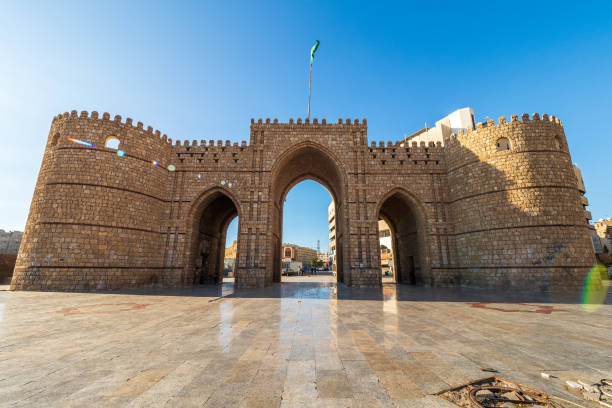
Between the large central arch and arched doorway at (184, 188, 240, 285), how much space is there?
3868mm

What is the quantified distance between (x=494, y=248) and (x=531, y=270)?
82.3 inches

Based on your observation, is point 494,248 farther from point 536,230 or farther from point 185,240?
point 185,240

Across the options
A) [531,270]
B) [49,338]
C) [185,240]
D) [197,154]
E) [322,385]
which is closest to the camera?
[322,385]

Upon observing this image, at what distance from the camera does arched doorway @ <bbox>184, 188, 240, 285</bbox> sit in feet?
64.4

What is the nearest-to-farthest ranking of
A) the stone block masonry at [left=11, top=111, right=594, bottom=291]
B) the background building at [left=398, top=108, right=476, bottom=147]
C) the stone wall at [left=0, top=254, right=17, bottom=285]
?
1. the stone block masonry at [left=11, top=111, right=594, bottom=291]
2. the stone wall at [left=0, top=254, right=17, bottom=285]
3. the background building at [left=398, top=108, right=476, bottom=147]

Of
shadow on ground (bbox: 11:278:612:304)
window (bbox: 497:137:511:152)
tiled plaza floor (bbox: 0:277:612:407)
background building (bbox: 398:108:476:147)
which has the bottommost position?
shadow on ground (bbox: 11:278:612:304)

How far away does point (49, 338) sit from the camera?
523 cm

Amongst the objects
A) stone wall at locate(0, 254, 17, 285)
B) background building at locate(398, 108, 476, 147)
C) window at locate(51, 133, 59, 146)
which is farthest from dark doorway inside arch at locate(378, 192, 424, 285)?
stone wall at locate(0, 254, 17, 285)

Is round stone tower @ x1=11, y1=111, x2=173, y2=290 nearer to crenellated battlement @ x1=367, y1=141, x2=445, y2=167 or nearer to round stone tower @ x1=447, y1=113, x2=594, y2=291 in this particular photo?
crenellated battlement @ x1=367, y1=141, x2=445, y2=167

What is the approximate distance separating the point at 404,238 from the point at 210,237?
18.2m

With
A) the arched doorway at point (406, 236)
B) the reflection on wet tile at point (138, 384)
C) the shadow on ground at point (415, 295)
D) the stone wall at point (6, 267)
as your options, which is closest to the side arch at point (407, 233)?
the arched doorway at point (406, 236)

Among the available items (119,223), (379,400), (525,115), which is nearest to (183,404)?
(379,400)

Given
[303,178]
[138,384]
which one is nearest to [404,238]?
[303,178]

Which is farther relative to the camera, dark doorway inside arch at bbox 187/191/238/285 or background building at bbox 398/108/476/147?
background building at bbox 398/108/476/147
